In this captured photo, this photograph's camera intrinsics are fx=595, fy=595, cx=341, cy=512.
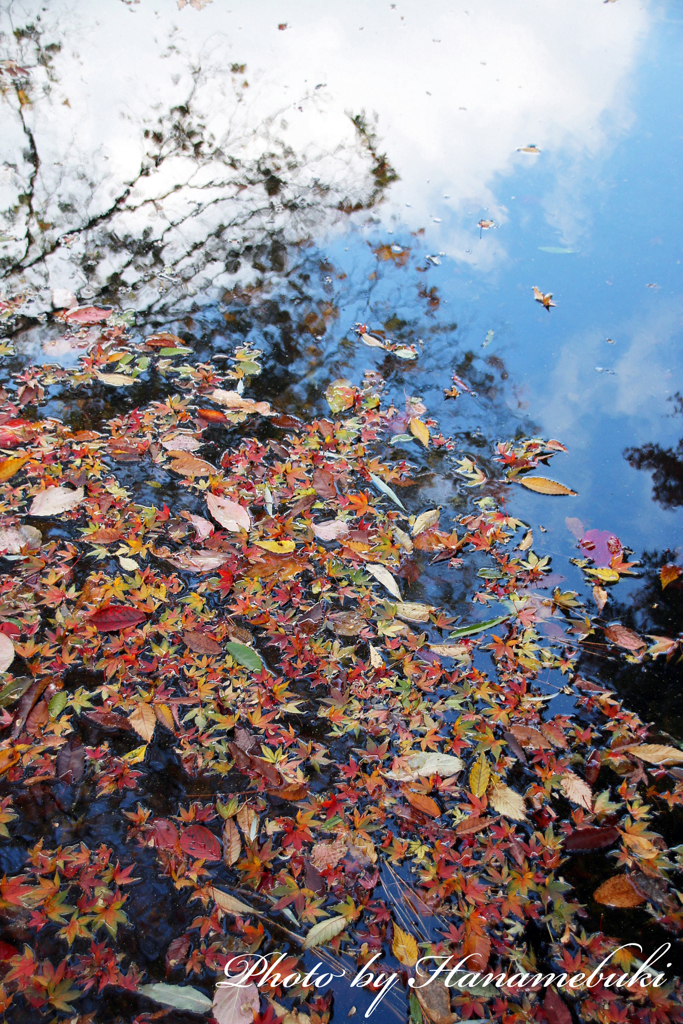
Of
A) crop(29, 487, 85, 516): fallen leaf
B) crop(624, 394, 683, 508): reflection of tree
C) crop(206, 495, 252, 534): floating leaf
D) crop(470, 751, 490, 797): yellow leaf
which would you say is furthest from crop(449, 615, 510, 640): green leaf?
crop(29, 487, 85, 516): fallen leaf

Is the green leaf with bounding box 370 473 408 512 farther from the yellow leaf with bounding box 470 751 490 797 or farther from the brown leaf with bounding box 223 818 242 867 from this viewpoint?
the brown leaf with bounding box 223 818 242 867

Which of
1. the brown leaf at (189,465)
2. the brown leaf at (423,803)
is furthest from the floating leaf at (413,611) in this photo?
the brown leaf at (189,465)

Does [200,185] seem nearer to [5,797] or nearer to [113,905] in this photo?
[5,797]

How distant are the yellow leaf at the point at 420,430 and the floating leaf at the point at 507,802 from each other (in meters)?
1.38

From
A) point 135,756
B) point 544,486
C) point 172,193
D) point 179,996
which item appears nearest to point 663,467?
point 544,486

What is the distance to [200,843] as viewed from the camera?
1496 mm

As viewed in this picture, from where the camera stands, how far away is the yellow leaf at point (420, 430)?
99.8 inches

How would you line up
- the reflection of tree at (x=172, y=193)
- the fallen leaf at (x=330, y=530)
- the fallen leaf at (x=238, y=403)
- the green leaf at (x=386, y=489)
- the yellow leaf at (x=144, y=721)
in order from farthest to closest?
the reflection of tree at (x=172, y=193) < the fallen leaf at (x=238, y=403) < the green leaf at (x=386, y=489) < the fallen leaf at (x=330, y=530) < the yellow leaf at (x=144, y=721)

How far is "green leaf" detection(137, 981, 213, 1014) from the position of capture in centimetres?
128

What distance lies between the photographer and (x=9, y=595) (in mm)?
1970

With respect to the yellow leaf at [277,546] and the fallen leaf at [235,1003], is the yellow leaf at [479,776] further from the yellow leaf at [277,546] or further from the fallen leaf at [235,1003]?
the yellow leaf at [277,546]

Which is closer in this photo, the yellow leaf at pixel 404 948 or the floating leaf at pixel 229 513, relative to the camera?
the yellow leaf at pixel 404 948

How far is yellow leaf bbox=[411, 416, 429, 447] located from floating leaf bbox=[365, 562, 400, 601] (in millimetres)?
681

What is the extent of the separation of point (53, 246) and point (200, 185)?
3.49ft
